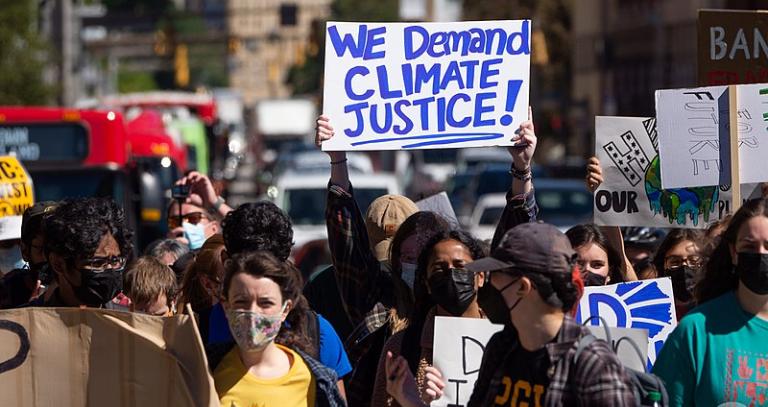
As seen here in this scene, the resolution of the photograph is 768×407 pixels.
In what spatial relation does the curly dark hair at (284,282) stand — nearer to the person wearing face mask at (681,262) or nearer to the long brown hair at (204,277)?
the long brown hair at (204,277)

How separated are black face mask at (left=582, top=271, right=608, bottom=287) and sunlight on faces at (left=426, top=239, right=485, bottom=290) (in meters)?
0.89

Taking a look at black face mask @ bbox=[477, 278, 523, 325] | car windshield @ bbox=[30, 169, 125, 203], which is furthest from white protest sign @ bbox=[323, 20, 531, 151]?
car windshield @ bbox=[30, 169, 125, 203]

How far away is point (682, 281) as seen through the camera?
694 cm

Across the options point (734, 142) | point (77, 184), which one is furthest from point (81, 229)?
point (77, 184)

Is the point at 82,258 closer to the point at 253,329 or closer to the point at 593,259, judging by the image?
the point at 253,329

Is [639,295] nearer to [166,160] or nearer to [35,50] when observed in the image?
[166,160]

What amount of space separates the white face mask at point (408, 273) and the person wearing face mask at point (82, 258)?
1053 mm

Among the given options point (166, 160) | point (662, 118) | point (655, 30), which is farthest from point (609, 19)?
point (662, 118)

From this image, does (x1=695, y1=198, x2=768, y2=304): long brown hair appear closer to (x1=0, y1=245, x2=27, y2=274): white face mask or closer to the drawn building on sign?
the drawn building on sign

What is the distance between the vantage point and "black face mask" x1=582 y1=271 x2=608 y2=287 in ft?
20.7

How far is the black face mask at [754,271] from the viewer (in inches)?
194

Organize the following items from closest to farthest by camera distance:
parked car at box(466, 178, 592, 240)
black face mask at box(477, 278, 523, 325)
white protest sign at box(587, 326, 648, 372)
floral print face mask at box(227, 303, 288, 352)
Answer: black face mask at box(477, 278, 523, 325), white protest sign at box(587, 326, 648, 372), floral print face mask at box(227, 303, 288, 352), parked car at box(466, 178, 592, 240)

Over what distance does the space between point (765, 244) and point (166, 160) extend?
26.2ft

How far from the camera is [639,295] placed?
593 cm
